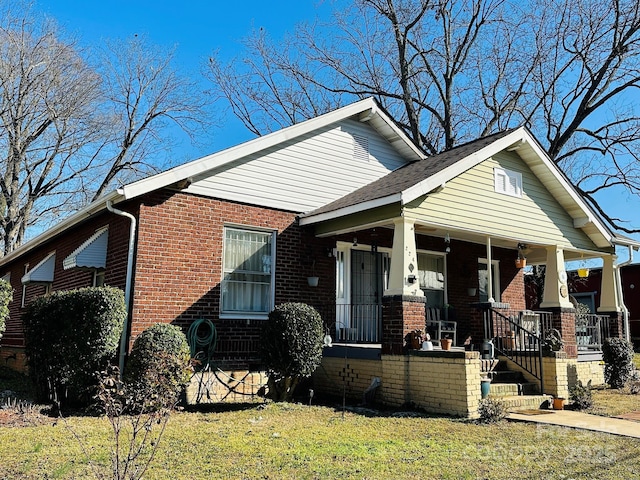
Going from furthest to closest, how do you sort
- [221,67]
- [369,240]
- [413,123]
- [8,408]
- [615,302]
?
[221,67] < [413,123] < [615,302] < [369,240] < [8,408]

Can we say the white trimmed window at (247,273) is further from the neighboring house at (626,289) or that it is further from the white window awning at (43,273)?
the neighboring house at (626,289)

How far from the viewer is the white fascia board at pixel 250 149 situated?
31.9ft

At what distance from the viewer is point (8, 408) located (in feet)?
26.7

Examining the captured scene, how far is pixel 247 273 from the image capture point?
1125 centimetres

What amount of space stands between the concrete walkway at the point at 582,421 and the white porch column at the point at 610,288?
6.09 metres

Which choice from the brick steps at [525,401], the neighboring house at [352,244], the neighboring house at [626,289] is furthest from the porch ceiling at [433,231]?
the neighboring house at [626,289]

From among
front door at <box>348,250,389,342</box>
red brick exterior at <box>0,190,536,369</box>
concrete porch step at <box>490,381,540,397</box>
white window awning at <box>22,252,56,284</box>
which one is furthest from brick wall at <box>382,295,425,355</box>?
white window awning at <box>22,252,56,284</box>

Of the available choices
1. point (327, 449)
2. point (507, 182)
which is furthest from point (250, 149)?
point (327, 449)

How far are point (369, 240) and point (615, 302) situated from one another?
22.4 ft

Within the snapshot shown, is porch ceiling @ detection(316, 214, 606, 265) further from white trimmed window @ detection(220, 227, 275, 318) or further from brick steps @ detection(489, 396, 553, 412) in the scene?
brick steps @ detection(489, 396, 553, 412)

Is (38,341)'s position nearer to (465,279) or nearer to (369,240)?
(369,240)

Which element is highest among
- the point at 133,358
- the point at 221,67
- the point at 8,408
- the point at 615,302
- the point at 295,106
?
the point at 221,67

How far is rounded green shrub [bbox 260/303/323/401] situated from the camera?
30.2 ft

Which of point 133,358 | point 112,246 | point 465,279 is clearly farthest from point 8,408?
point 465,279
